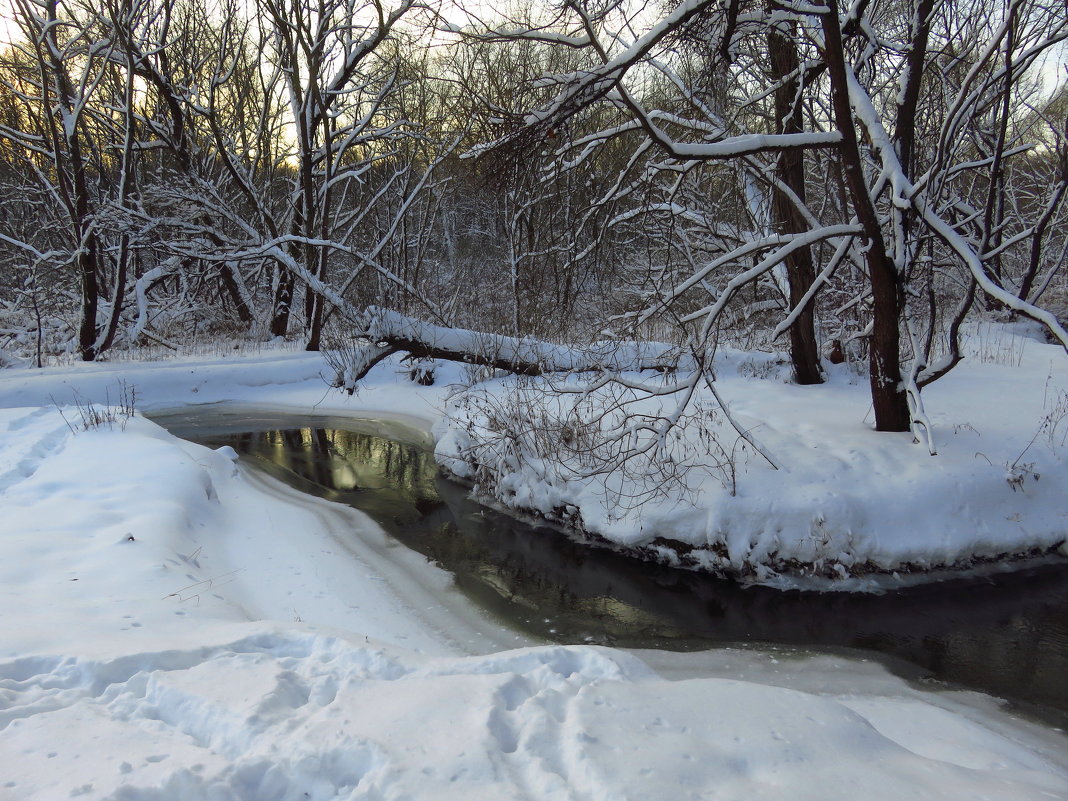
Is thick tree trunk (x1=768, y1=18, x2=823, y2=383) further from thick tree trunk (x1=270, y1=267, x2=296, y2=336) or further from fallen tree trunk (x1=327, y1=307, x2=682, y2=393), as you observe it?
thick tree trunk (x1=270, y1=267, x2=296, y2=336)

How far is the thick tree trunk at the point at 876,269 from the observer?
5.75 meters

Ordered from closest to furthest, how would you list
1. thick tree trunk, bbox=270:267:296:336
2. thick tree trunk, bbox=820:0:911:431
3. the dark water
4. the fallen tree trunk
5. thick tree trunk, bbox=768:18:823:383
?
the dark water → thick tree trunk, bbox=820:0:911:431 → thick tree trunk, bbox=768:18:823:383 → the fallen tree trunk → thick tree trunk, bbox=270:267:296:336

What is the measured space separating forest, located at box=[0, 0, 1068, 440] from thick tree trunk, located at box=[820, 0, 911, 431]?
0.03 metres

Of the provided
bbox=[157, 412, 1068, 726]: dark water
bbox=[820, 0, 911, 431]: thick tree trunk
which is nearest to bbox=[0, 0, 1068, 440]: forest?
bbox=[820, 0, 911, 431]: thick tree trunk

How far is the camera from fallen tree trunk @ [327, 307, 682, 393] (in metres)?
9.26

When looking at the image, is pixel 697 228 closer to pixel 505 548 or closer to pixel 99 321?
pixel 505 548

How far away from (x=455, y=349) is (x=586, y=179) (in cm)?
371

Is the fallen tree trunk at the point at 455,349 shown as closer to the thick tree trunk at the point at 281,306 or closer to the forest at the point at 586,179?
the forest at the point at 586,179

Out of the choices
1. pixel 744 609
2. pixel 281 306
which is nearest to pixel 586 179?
pixel 744 609

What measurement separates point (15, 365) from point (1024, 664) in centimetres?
1794

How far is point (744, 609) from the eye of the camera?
17.8 feet

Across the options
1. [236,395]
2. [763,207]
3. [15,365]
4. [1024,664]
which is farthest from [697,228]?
[15,365]

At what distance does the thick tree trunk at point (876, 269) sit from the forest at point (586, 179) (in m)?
0.03

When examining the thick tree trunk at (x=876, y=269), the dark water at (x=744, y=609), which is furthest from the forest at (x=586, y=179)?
the dark water at (x=744, y=609)
